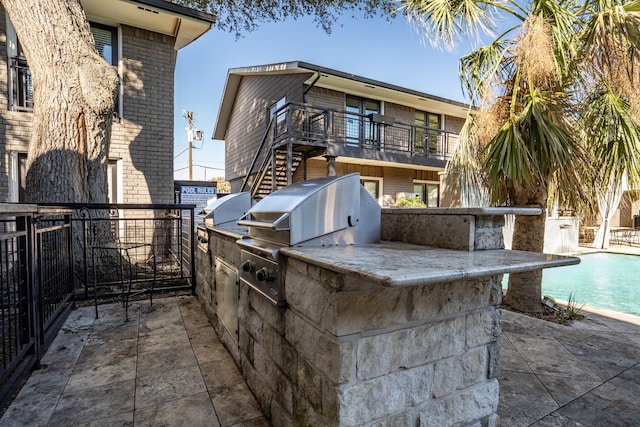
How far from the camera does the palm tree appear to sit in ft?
11.7

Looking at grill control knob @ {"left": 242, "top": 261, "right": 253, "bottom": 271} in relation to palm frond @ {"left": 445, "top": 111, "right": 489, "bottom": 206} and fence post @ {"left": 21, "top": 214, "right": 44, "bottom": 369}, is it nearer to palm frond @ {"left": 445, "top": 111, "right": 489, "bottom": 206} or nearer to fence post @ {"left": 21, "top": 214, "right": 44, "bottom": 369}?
fence post @ {"left": 21, "top": 214, "right": 44, "bottom": 369}

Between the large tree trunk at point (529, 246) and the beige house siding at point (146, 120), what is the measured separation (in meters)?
6.72

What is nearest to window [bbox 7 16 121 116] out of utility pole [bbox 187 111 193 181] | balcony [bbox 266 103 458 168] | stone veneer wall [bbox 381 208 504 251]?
balcony [bbox 266 103 458 168]

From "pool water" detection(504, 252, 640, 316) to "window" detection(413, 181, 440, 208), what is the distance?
497cm

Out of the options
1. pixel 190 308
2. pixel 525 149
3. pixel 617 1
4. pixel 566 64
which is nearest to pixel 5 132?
pixel 190 308

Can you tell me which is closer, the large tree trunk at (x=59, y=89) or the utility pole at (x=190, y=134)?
the large tree trunk at (x=59, y=89)

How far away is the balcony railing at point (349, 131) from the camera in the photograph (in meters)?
9.81

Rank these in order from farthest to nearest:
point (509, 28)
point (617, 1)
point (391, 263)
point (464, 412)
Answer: point (509, 28)
point (617, 1)
point (464, 412)
point (391, 263)

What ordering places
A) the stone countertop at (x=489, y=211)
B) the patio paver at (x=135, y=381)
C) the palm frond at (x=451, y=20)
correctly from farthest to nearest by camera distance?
the palm frond at (x=451, y=20) < the patio paver at (x=135, y=381) < the stone countertop at (x=489, y=211)

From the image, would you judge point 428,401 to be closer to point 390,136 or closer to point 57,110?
point 57,110

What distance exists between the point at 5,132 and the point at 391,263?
8.13 meters

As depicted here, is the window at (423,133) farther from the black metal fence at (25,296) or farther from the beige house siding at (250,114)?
the black metal fence at (25,296)

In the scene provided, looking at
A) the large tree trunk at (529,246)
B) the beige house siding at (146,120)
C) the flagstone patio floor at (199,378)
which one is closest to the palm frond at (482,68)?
the large tree trunk at (529,246)

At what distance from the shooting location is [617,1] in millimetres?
3557
